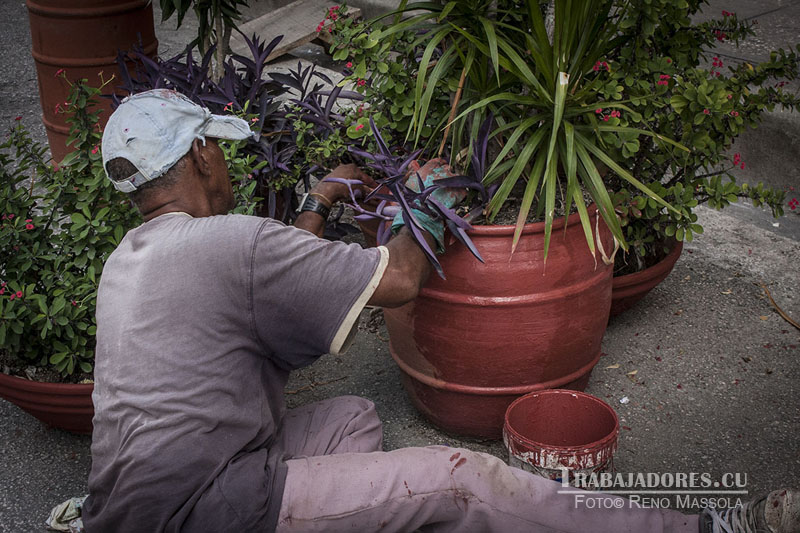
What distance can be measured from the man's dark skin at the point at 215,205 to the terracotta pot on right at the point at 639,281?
118 cm

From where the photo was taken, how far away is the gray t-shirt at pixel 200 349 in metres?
1.88

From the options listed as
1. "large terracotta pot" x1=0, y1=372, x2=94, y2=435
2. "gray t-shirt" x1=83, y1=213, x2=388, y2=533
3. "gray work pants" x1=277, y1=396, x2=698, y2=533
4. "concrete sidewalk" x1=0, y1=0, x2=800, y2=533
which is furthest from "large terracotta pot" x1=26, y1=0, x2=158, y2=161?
"gray work pants" x1=277, y1=396, x2=698, y2=533

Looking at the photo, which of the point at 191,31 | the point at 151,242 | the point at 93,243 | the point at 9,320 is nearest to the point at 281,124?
the point at 93,243

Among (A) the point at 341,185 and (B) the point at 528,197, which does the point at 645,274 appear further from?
(A) the point at 341,185

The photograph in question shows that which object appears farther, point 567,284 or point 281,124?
point 281,124

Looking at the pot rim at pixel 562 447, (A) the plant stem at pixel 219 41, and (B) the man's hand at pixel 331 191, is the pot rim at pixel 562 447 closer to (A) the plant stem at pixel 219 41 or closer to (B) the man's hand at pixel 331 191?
(B) the man's hand at pixel 331 191

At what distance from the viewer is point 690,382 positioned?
3.07 meters

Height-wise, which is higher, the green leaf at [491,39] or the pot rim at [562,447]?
the green leaf at [491,39]

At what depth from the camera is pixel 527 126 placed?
8.00ft

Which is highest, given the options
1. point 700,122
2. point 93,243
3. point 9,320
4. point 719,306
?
point 700,122

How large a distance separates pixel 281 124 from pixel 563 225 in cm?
146

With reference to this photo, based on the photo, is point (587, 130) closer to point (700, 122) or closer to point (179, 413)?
point (700, 122)

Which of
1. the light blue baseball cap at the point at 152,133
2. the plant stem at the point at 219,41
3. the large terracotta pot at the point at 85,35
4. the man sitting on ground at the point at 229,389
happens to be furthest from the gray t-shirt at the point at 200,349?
the large terracotta pot at the point at 85,35

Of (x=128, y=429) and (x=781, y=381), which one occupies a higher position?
(x=128, y=429)
